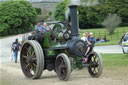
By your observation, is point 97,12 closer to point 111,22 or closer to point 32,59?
point 111,22

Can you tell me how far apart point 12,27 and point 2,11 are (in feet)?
12.6

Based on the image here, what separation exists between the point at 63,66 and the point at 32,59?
1.58 meters

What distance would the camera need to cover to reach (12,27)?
67.0 metres

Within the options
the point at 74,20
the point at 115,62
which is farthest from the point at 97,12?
the point at 74,20

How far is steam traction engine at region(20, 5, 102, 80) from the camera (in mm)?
11297

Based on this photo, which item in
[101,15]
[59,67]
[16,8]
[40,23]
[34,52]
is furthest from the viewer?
[16,8]

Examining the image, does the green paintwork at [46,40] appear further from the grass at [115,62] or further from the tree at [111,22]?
the tree at [111,22]

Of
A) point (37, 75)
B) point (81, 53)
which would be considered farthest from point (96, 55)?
point (37, 75)

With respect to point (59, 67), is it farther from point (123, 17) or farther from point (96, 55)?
point (123, 17)

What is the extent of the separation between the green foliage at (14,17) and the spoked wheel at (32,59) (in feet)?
171

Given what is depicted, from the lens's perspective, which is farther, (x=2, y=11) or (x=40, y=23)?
(x=2, y=11)

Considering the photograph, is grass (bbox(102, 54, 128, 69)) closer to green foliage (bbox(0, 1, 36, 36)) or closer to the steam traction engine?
the steam traction engine

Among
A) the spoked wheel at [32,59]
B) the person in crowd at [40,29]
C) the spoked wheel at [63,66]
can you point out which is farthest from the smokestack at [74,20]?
the person in crowd at [40,29]

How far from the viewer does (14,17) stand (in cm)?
6500
